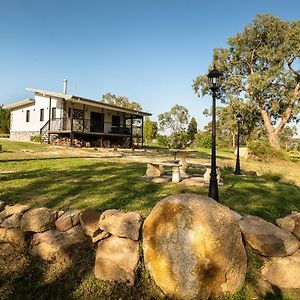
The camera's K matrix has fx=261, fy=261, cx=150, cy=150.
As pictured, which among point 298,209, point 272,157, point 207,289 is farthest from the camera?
point 272,157

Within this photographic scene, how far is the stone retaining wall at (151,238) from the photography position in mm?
3006

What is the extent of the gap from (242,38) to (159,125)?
3239 cm

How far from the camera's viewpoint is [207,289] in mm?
2945

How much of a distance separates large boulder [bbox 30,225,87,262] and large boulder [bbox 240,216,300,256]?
87.7 inches

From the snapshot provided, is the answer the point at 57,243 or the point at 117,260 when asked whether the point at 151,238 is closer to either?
the point at 117,260

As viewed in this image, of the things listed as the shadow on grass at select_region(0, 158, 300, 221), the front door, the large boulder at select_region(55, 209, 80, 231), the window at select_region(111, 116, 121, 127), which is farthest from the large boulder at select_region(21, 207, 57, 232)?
the window at select_region(111, 116, 121, 127)

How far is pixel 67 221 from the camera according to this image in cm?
374

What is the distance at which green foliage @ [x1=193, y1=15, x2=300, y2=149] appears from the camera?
2638 cm

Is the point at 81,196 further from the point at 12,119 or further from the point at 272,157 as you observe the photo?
the point at 12,119

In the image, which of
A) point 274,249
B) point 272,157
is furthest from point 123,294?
point 272,157

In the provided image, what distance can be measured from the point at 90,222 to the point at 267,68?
97.1ft

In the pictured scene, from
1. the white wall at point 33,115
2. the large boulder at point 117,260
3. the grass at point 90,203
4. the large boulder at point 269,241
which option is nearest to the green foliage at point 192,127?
the white wall at point 33,115

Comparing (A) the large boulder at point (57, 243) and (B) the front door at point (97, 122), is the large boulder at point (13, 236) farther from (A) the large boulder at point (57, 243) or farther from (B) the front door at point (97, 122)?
(B) the front door at point (97, 122)

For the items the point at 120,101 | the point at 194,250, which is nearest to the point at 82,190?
the point at 194,250
